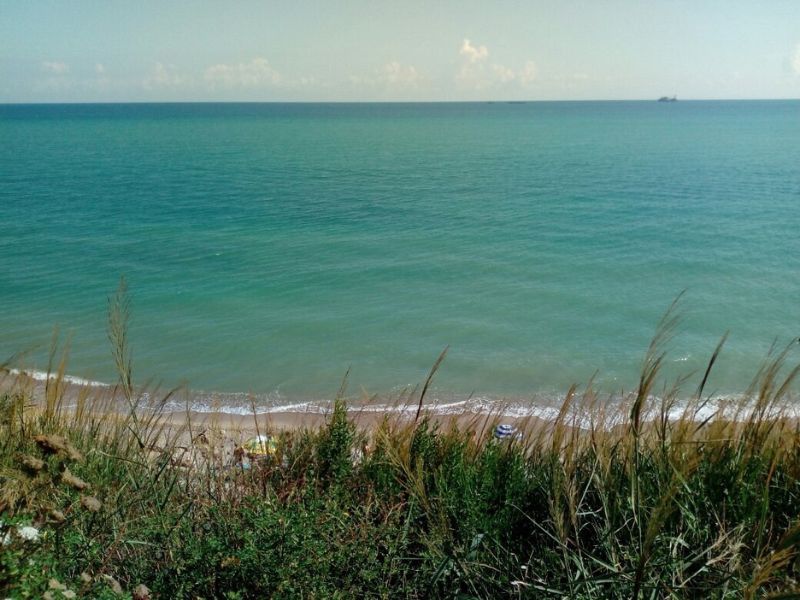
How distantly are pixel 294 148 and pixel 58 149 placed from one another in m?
19.1

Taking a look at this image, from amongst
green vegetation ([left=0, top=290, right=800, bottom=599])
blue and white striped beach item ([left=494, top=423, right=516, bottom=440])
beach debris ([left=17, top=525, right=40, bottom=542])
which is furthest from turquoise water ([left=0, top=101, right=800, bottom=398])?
beach debris ([left=17, top=525, right=40, bottom=542])

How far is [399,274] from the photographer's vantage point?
1767 cm

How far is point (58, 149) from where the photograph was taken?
55312mm

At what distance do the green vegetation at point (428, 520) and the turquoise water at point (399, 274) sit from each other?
747 centimetres

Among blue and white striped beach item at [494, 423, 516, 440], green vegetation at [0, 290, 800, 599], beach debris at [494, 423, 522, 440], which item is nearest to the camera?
green vegetation at [0, 290, 800, 599]

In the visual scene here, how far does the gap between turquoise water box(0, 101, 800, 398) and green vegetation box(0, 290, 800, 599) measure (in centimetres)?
747

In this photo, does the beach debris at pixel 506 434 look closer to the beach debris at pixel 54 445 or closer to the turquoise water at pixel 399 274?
the beach debris at pixel 54 445

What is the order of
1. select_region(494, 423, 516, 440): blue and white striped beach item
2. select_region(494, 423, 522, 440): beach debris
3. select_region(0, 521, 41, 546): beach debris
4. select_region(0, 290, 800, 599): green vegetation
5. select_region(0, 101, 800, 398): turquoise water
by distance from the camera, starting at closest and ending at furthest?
select_region(0, 521, 41, 546): beach debris
select_region(0, 290, 800, 599): green vegetation
select_region(494, 423, 522, 440): beach debris
select_region(494, 423, 516, 440): blue and white striped beach item
select_region(0, 101, 800, 398): turquoise water

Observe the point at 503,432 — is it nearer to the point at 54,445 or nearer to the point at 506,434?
the point at 506,434

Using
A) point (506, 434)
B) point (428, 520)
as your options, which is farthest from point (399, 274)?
point (428, 520)

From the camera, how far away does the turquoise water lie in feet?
41.1

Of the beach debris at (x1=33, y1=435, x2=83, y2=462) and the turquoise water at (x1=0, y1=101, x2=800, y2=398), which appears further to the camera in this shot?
the turquoise water at (x1=0, y1=101, x2=800, y2=398)

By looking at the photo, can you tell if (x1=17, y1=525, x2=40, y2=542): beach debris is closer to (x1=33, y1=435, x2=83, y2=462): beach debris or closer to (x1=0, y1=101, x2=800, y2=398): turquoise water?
(x1=33, y1=435, x2=83, y2=462): beach debris

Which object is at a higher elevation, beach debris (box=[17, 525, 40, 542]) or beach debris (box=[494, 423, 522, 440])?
beach debris (box=[17, 525, 40, 542])
